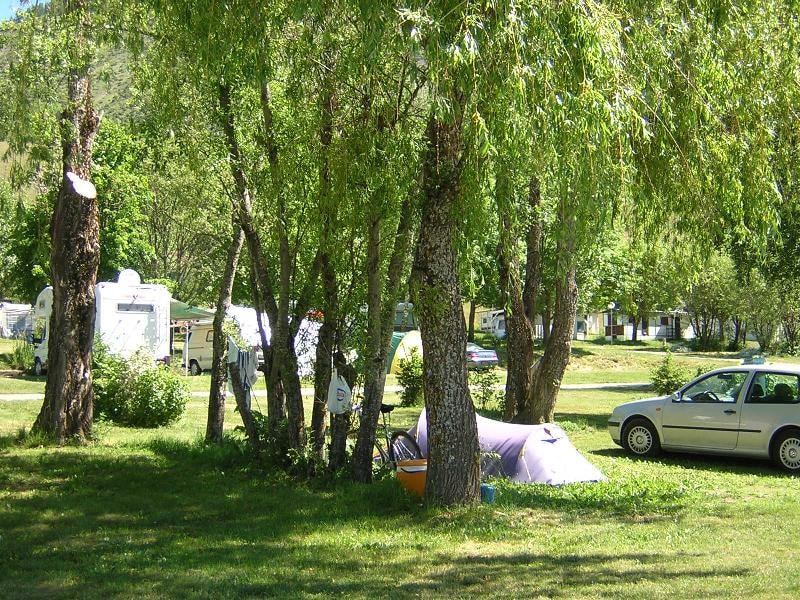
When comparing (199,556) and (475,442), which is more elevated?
(475,442)

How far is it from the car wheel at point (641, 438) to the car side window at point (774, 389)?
1.76 metres

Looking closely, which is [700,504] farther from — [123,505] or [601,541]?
[123,505]

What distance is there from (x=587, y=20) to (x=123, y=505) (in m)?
6.37

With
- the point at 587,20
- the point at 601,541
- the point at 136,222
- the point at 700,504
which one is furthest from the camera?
the point at 136,222

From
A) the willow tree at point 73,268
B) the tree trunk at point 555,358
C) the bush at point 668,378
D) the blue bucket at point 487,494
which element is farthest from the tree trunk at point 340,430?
the bush at point 668,378

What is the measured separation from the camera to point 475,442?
8875mm

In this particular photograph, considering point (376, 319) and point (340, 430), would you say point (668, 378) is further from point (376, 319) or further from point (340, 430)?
point (376, 319)

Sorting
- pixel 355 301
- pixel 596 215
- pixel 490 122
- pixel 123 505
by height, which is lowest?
pixel 123 505

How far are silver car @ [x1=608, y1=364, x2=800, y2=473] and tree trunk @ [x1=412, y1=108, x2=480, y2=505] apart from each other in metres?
6.66

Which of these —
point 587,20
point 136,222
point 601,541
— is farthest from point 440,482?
point 136,222

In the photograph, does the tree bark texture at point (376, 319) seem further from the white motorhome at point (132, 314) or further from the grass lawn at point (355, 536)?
the white motorhome at point (132, 314)

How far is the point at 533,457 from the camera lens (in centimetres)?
1176

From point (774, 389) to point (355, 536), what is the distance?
830 cm

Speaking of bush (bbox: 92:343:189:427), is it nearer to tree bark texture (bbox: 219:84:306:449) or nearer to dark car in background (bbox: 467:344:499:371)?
tree bark texture (bbox: 219:84:306:449)
